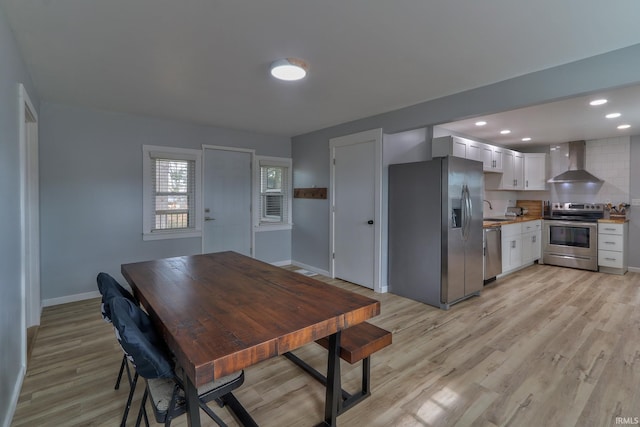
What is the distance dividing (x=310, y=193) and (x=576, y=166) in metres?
4.88

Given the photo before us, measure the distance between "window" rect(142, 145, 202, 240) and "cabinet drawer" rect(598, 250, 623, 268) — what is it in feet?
21.1

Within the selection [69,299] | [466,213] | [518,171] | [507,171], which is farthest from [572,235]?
[69,299]

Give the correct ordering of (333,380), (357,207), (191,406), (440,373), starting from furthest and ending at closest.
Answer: (357,207) < (440,373) < (333,380) < (191,406)

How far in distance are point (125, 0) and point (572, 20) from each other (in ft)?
8.45

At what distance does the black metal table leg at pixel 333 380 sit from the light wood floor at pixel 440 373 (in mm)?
152

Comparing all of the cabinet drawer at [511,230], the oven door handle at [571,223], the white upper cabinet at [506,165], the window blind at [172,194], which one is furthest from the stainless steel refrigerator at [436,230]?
the window blind at [172,194]

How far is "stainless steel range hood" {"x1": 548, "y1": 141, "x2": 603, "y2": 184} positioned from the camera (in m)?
5.52

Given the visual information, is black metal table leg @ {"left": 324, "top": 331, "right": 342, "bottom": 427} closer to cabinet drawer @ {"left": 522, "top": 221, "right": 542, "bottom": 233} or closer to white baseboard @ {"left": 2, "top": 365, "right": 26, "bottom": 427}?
white baseboard @ {"left": 2, "top": 365, "right": 26, "bottom": 427}

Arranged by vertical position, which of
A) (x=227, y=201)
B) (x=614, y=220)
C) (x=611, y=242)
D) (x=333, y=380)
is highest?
(x=227, y=201)

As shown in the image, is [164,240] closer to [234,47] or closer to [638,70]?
[234,47]

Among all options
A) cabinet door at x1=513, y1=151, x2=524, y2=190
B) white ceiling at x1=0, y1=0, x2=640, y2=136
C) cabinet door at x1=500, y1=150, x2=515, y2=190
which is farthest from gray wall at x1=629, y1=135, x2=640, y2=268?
white ceiling at x1=0, y1=0, x2=640, y2=136

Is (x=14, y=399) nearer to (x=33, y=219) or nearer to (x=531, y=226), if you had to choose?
(x=33, y=219)

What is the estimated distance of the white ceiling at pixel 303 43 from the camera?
5.77ft

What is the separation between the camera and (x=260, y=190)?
17.0 ft
